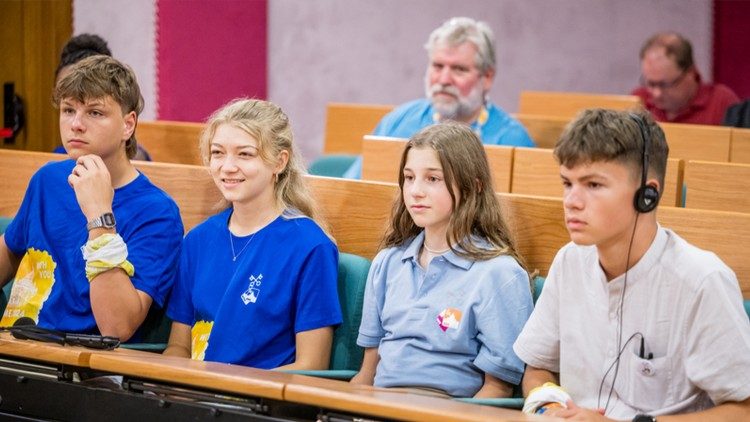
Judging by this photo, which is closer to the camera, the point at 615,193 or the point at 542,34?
the point at 615,193

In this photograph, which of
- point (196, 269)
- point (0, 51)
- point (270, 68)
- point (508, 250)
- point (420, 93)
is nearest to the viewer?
point (508, 250)

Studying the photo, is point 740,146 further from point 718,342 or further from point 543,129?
point 718,342

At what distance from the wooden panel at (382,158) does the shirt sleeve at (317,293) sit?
1.14 meters

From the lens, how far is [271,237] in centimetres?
299

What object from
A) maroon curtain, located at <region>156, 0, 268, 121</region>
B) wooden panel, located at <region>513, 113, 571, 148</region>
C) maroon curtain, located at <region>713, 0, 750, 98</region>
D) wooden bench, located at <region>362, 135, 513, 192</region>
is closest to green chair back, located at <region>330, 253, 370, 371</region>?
wooden bench, located at <region>362, 135, 513, 192</region>

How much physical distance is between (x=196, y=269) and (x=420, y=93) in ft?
16.6

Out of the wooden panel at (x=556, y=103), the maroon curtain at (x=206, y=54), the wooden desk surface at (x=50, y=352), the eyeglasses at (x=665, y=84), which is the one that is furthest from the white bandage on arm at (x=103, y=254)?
the eyeglasses at (x=665, y=84)

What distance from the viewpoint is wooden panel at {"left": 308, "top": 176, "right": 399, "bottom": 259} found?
318cm

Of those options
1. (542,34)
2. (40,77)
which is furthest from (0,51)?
(542,34)

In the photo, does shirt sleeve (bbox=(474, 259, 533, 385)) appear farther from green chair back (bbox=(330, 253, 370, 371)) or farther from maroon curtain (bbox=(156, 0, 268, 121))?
maroon curtain (bbox=(156, 0, 268, 121))

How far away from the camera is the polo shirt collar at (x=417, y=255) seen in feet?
9.20

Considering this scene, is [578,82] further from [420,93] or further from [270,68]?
[270,68]

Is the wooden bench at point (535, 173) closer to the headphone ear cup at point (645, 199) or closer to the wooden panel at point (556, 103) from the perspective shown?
the headphone ear cup at point (645, 199)

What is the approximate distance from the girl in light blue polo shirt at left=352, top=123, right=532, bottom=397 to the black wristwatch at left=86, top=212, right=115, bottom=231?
2.18ft
